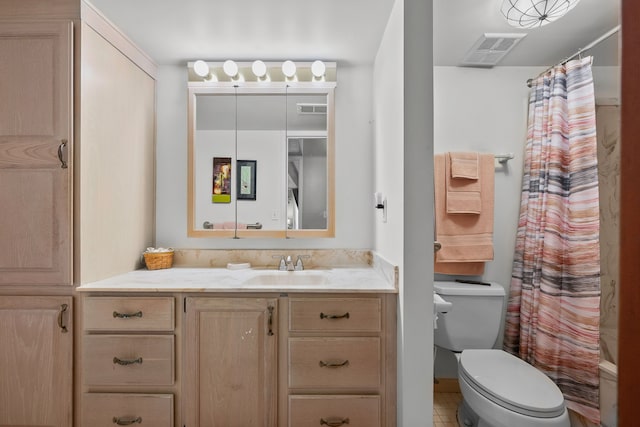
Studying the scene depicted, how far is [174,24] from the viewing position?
5.74 feet

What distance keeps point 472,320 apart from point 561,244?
0.67m

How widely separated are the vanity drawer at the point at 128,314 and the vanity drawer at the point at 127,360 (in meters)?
0.05

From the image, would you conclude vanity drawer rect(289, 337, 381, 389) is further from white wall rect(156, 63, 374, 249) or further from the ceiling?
the ceiling

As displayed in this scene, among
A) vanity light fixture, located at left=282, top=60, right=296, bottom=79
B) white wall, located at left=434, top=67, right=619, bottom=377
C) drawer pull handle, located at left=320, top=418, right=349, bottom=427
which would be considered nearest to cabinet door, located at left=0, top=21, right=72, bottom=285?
vanity light fixture, located at left=282, top=60, right=296, bottom=79

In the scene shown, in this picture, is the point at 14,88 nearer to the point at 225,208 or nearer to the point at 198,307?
the point at 225,208

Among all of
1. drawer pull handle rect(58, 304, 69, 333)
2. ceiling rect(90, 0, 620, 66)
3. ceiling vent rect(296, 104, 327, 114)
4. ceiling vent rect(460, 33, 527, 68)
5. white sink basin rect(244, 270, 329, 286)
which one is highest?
ceiling rect(90, 0, 620, 66)

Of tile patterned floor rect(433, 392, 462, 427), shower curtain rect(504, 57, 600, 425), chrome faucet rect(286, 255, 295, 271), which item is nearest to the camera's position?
shower curtain rect(504, 57, 600, 425)

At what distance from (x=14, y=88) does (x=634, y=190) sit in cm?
219

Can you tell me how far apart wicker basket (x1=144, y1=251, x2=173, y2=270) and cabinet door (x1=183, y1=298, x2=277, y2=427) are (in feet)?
1.97

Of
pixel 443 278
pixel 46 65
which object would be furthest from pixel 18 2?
pixel 443 278

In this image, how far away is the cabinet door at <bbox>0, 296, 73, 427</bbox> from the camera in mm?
1510

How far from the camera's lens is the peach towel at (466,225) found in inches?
82.0

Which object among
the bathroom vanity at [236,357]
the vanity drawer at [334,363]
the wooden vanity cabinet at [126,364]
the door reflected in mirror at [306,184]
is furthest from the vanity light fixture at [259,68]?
the vanity drawer at [334,363]

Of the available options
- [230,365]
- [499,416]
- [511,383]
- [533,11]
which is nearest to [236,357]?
[230,365]
